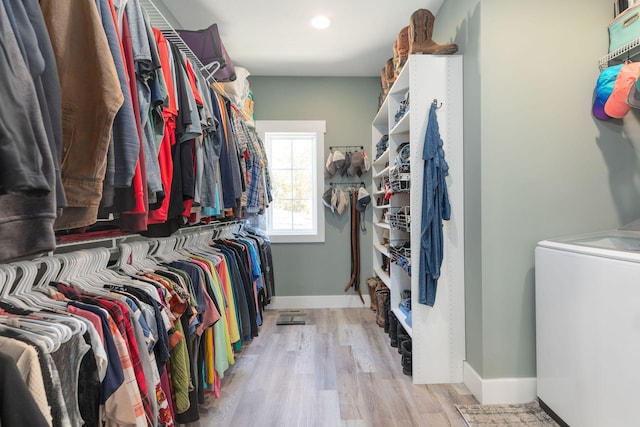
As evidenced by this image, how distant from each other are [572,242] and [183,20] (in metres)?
3.21

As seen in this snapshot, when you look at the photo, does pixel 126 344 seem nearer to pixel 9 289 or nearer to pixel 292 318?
pixel 9 289

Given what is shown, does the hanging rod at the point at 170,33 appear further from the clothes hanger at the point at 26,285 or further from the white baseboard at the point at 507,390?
the white baseboard at the point at 507,390

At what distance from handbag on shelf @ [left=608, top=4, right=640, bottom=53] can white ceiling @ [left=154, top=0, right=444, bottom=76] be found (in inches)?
46.7

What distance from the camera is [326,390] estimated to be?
2037mm

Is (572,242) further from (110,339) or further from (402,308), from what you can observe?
(110,339)

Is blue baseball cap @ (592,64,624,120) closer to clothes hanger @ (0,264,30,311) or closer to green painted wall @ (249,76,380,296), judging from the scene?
green painted wall @ (249,76,380,296)

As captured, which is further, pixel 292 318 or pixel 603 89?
pixel 292 318

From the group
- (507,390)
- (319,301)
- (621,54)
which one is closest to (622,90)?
(621,54)

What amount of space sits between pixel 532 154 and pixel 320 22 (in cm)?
196

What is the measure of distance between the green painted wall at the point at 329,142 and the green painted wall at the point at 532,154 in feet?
6.57

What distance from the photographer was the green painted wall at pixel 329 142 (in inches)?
150

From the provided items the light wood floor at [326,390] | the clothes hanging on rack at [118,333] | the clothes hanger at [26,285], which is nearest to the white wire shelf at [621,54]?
the light wood floor at [326,390]

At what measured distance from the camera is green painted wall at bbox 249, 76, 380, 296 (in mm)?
3801

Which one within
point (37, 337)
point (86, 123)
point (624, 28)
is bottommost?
point (37, 337)
